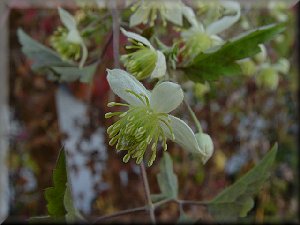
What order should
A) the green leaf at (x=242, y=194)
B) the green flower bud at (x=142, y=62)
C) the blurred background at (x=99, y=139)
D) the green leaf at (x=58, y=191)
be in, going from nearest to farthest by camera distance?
1. the green leaf at (x=58, y=191)
2. the green flower bud at (x=142, y=62)
3. the green leaf at (x=242, y=194)
4. the blurred background at (x=99, y=139)

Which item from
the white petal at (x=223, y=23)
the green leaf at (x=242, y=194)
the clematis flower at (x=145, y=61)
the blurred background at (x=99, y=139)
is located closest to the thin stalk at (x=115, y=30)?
the clematis flower at (x=145, y=61)

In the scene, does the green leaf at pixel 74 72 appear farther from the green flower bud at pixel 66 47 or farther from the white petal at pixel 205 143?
the white petal at pixel 205 143

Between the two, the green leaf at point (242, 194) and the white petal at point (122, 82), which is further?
the green leaf at point (242, 194)

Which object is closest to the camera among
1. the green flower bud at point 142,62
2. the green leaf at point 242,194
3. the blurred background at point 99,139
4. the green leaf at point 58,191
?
the green leaf at point 58,191

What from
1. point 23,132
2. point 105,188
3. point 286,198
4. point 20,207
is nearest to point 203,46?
point 23,132

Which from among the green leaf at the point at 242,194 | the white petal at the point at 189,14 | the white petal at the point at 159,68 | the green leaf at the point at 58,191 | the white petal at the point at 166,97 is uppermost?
the white petal at the point at 189,14

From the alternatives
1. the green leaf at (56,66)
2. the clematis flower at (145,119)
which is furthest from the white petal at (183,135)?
the green leaf at (56,66)

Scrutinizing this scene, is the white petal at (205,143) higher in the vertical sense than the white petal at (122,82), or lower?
lower
